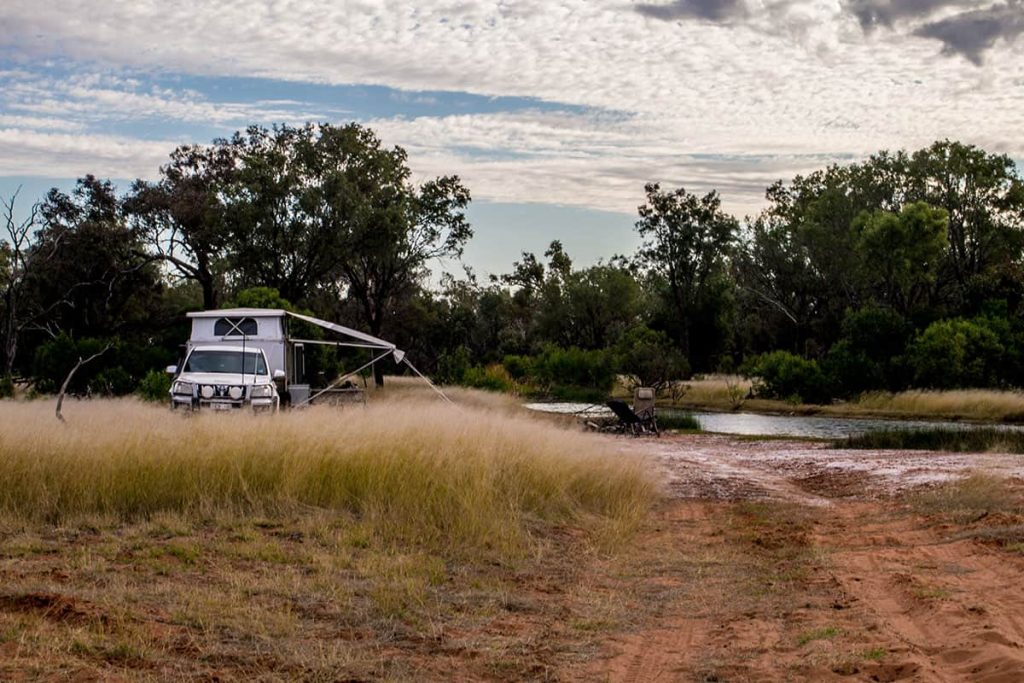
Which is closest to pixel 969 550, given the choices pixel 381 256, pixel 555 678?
pixel 555 678

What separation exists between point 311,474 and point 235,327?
14.5m

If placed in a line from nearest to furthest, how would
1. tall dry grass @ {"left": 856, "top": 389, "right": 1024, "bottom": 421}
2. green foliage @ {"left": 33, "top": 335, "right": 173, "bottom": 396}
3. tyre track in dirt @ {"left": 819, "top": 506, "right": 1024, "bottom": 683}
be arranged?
1. tyre track in dirt @ {"left": 819, "top": 506, "right": 1024, "bottom": 683}
2. green foliage @ {"left": 33, "top": 335, "right": 173, "bottom": 396}
3. tall dry grass @ {"left": 856, "top": 389, "right": 1024, "bottom": 421}

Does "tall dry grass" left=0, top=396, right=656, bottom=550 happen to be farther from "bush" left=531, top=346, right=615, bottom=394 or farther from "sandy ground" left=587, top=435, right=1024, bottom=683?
"bush" left=531, top=346, right=615, bottom=394

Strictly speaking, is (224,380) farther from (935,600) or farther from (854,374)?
(854,374)

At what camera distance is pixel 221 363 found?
2127 cm

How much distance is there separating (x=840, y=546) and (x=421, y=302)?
56720mm

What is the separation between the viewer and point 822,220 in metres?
61.7

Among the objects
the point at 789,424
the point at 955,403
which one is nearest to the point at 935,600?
the point at 789,424

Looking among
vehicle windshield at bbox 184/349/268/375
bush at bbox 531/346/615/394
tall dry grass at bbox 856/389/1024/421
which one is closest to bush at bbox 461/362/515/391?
bush at bbox 531/346/615/394

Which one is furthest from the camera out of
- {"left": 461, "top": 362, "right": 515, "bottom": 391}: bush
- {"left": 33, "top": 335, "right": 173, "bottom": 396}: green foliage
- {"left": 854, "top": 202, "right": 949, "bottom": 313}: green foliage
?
{"left": 854, "top": 202, "right": 949, "bottom": 313}: green foliage

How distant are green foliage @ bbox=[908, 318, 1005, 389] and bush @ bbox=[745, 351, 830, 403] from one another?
3.89m

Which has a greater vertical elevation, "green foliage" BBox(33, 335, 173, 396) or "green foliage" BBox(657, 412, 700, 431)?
"green foliage" BBox(33, 335, 173, 396)

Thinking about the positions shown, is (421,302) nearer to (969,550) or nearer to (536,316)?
(536,316)

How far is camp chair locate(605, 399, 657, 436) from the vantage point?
27.1 m
